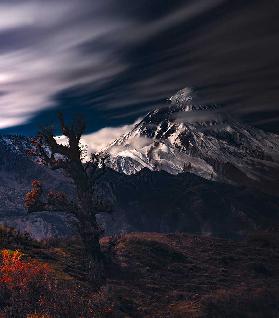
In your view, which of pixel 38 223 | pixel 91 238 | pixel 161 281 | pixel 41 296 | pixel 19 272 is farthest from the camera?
pixel 38 223

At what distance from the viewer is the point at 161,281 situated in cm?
3678

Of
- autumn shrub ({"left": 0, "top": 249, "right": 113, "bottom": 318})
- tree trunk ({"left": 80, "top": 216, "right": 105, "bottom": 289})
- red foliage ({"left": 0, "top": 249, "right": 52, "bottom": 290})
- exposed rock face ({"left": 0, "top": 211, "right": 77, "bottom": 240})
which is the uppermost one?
exposed rock face ({"left": 0, "top": 211, "right": 77, "bottom": 240})

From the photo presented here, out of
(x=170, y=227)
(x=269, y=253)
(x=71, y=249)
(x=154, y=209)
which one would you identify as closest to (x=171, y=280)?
(x=71, y=249)

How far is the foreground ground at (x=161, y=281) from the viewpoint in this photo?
85.7 ft

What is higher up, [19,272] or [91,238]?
[91,238]

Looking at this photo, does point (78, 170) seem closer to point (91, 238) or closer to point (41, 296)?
point (91, 238)

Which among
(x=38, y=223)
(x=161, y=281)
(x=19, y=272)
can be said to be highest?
(x=38, y=223)

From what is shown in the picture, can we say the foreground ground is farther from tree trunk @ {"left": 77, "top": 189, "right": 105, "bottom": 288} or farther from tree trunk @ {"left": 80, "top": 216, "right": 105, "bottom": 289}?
tree trunk @ {"left": 77, "top": 189, "right": 105, "bottom": 288}

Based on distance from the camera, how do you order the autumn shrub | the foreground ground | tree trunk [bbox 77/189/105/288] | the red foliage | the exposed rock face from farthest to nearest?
the exposed rock face → tree trunk [bbox 77/189/105/288] → the red foliage → the foreground ground → the autumn shrub

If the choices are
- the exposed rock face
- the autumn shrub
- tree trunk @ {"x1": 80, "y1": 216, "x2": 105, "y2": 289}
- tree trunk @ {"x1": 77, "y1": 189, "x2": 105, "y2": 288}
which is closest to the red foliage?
the autumn shrub

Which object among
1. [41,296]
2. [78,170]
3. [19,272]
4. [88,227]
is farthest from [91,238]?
[41,296]

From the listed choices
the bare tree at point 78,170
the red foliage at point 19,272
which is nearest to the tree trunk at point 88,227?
the bare tree at point 78,170

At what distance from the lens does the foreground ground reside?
2611cm

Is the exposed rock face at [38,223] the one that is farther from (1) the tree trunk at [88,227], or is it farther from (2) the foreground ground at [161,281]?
(1) the tree trunk at [88,227]
